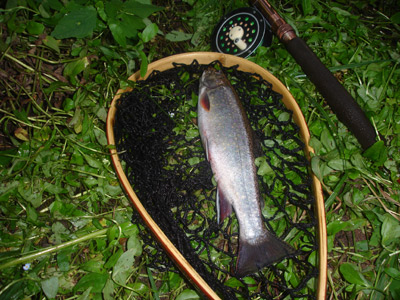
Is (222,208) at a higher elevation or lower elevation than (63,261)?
lower

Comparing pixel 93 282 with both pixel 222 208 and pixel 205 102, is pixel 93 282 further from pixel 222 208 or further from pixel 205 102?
pixel 205 102

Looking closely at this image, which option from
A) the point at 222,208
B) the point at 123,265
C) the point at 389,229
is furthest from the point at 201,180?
the point at 389,229

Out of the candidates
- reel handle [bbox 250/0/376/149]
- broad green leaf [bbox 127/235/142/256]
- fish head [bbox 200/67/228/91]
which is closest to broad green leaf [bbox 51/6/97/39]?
fish head [bbox 200/67/228/91]

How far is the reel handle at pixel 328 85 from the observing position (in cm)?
225

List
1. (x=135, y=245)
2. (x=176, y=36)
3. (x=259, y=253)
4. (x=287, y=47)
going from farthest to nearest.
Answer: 1. (x=176, y=36)
2. (x=287, y=47)
3. (x=135, y=245)
4. (x=259, y=253)

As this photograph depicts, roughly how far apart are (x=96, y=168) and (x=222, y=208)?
46.3 inches

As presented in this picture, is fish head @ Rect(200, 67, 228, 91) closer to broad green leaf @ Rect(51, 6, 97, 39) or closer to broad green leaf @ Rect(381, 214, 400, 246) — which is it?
broad green leaf @ Rect(51, 6, 97, 39)

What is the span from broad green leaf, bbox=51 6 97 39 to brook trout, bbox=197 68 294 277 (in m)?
1.06

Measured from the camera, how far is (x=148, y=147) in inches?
85.5

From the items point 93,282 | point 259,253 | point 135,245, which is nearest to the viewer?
point 259,253

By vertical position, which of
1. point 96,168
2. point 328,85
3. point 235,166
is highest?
point 96,168

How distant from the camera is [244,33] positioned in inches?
108

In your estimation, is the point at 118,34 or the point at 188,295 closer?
the point at 188,295

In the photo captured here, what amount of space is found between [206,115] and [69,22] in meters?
1.39
